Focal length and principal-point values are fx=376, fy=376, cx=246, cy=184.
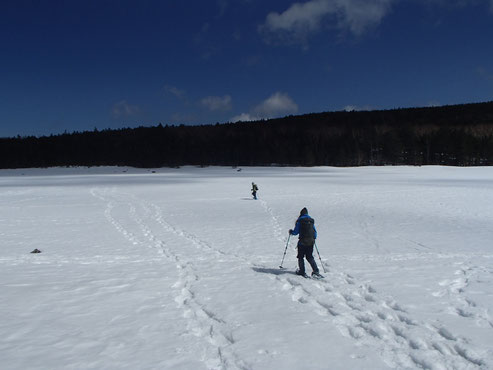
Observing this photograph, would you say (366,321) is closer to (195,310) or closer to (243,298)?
(243,298)

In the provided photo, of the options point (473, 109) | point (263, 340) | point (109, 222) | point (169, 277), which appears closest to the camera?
point (263, 340)

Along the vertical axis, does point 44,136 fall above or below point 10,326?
above

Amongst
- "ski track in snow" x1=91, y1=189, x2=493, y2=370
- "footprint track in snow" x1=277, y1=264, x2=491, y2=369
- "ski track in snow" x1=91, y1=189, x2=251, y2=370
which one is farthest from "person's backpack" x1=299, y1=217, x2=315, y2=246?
"ski track in snow" x1=91, y1=189, x2=251, y2=370

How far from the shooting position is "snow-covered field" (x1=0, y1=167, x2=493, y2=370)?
18.2ft

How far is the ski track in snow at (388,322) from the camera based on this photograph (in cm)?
532

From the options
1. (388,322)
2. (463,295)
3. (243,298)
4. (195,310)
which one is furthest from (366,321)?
(195,310)

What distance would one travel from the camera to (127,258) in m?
12.3

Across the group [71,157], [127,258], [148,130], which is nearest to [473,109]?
[148,130]

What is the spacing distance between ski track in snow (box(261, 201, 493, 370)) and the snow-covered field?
3cm

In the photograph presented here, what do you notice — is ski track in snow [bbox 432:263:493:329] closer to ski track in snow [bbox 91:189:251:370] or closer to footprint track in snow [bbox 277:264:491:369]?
footprint track in snow [bbox 277:264:491:369]

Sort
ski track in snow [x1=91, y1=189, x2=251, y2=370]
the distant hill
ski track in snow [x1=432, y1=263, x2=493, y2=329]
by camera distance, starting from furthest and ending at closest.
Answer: the distant hill → ski track in snow [x1=432, y1=263, x2=493, y2=329] → ski track in snow [x1=91, y1=189, x2=251, y2=370]

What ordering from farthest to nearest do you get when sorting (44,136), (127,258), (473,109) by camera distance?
(44,136) < (473,109) < (127,258)

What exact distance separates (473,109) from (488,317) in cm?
17141

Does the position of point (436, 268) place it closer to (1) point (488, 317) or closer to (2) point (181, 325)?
(1) point (488, 317)
